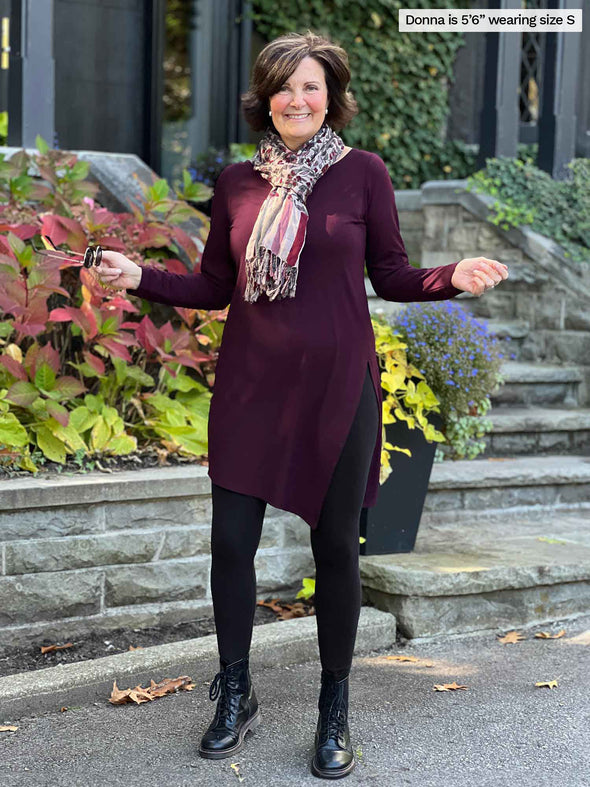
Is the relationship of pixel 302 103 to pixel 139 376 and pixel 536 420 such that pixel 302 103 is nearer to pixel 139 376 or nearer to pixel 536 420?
pixel 139 376

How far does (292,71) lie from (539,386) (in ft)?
10.4

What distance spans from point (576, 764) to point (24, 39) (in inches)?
153

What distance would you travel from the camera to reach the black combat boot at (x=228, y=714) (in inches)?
103

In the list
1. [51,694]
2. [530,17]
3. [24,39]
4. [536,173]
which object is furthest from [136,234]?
[530,17]

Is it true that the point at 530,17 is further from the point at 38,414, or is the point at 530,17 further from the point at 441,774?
the point at 441,774

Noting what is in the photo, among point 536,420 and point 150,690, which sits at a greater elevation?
point 536,420

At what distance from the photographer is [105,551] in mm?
3350

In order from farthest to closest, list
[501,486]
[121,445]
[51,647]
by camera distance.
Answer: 1. [501,486]
2. [121,445]
3. [51,647]

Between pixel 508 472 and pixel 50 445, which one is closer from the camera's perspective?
pixel 50 445

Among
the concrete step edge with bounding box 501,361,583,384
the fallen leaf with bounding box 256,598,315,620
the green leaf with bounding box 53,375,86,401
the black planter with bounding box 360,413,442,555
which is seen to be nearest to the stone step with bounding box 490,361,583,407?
the concrete step edge with bounding box 501,361,583,384

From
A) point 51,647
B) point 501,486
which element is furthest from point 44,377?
point 501,486

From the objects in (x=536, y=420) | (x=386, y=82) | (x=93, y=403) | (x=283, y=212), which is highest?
(x=386, y=82)

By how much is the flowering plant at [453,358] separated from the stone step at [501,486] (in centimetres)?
34

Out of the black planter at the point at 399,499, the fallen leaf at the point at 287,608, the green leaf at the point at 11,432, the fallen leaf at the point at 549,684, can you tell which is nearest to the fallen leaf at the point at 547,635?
the fallen leaf at the point at 549,684
